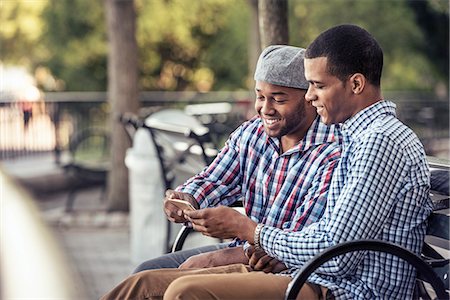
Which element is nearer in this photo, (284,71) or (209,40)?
(284,71)

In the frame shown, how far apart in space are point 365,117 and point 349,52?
0.23 meters

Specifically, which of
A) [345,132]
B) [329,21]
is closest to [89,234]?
[345,132]

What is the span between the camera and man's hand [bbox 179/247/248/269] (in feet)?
13.2

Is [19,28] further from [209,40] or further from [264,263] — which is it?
[264,263]

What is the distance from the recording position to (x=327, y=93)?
358 cm

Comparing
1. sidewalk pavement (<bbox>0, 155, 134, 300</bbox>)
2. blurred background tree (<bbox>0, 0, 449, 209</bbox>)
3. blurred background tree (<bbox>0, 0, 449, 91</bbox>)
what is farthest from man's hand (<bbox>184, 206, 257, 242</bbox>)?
blurred background tree (<bbox>0, 0, 449, 91</bbox>)

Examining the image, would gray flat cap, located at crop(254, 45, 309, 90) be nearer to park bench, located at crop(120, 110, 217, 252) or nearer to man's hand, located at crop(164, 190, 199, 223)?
man's hand, located at crop(164, 190, 199, 223)

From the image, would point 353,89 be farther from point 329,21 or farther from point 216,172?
point 329,21

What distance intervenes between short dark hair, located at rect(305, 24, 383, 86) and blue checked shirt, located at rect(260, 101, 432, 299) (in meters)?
0.15

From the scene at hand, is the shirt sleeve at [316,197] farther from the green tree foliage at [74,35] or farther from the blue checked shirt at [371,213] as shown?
the green tree foliage at [74,35]

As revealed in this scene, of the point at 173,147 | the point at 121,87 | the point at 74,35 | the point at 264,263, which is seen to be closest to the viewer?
the point at 264,263

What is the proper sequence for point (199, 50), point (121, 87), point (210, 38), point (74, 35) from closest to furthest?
1. point (121, 87)
2. point (74, 35)
3. point (210, 38)
4. point (199, 50)

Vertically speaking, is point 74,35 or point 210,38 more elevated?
point 74,35

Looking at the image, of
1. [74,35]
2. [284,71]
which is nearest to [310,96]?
[284,71]
